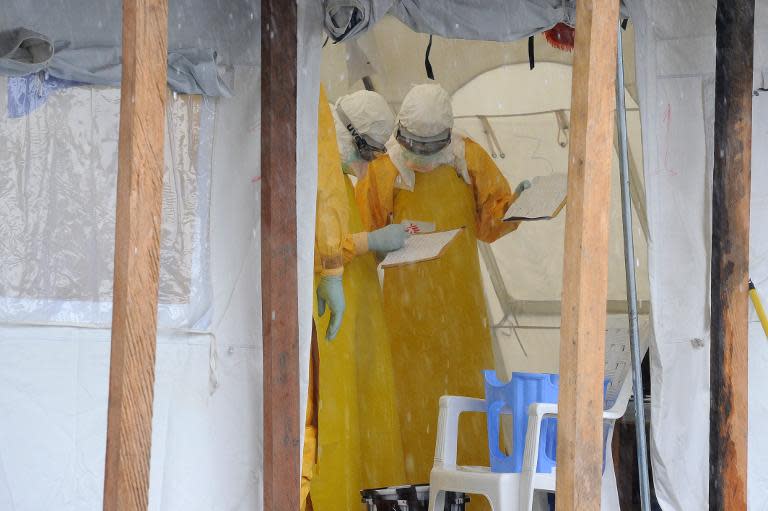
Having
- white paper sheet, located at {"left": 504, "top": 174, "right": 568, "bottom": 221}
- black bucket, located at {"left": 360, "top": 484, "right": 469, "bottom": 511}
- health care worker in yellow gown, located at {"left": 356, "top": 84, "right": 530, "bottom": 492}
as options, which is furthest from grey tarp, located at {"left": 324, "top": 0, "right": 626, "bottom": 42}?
black bucket, located at {"left": 360, "top": 484, "right": 469, "bottom": 511}

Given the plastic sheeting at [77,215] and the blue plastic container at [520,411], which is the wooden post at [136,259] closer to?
the plastic sheeting at [77,215]

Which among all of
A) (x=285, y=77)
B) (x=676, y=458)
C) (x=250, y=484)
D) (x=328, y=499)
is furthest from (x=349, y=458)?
(x=285, y=77)

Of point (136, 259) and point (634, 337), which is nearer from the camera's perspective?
point (136, 259)

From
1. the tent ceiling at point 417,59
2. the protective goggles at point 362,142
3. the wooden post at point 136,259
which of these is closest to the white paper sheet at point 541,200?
the protective goggles at point 362,142

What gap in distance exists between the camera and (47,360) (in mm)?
3398

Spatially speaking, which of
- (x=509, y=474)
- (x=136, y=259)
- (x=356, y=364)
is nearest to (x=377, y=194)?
(x=356, y=364)

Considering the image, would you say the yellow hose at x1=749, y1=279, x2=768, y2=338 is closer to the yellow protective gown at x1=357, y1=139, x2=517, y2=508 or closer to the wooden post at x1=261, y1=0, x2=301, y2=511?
the yellow protective gown at x1=357, y1=139, x2=517, y2=508

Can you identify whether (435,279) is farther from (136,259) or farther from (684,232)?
(136,259)

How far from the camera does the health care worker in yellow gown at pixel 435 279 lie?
5312 millimetres

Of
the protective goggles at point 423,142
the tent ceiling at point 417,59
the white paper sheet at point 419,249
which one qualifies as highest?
the tent ceiling at point 417,59

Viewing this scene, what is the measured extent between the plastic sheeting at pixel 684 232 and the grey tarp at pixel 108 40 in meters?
1.42

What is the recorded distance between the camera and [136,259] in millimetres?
2578

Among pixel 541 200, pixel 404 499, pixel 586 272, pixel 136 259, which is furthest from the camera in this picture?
pixel 541 200

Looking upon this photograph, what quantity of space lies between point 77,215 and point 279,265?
64cm
